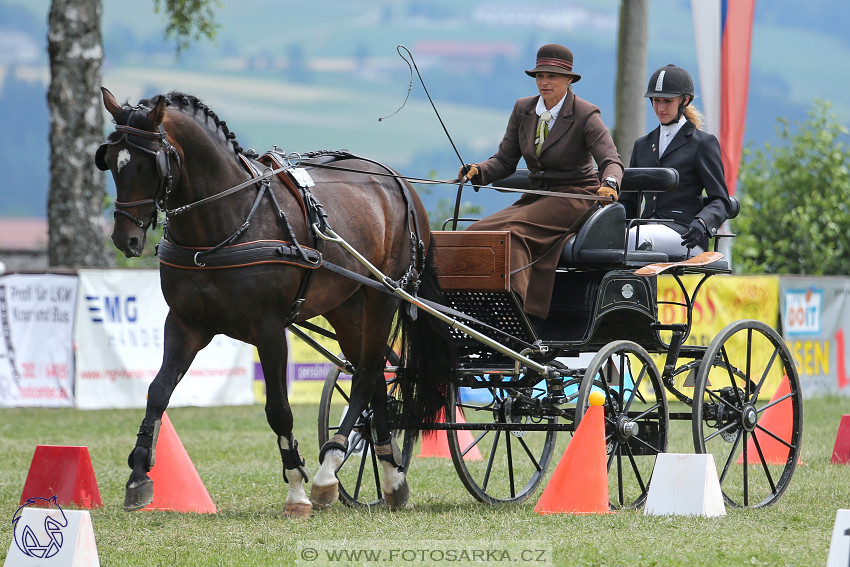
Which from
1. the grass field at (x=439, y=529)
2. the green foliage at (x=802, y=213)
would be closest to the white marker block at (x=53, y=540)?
the grass field at (x=439, y=529)

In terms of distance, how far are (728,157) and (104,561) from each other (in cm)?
797

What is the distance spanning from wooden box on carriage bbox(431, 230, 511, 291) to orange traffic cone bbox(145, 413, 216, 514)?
1.70 metres

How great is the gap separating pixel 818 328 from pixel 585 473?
1025 cm

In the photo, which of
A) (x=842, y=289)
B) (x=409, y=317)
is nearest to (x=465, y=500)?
(x=409, y=317)

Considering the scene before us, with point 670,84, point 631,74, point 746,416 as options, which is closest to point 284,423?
point 746,416

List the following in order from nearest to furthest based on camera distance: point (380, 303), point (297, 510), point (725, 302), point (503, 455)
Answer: point (297, 510) < point (380, 303) < point (503, 455) < point (725, 302)

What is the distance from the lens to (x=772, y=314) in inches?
591

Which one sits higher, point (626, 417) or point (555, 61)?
point (555, 61)

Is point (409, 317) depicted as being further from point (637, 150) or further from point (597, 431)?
point (637, 150)

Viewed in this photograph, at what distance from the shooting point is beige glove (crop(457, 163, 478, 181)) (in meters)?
6.92

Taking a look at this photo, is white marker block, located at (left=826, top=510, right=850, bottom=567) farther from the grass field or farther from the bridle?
the bridle

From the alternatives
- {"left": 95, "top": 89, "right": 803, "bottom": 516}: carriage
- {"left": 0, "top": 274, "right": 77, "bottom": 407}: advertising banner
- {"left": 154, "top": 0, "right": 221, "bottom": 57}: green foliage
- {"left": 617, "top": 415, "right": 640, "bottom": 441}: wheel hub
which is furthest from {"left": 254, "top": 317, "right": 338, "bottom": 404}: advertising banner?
{"left": 617, "top": 415, "right": 640, "bottom": 441}: wheel hub

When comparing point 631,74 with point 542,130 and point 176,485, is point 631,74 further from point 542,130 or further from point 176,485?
point 176,485

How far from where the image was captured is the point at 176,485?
644 centimetres
